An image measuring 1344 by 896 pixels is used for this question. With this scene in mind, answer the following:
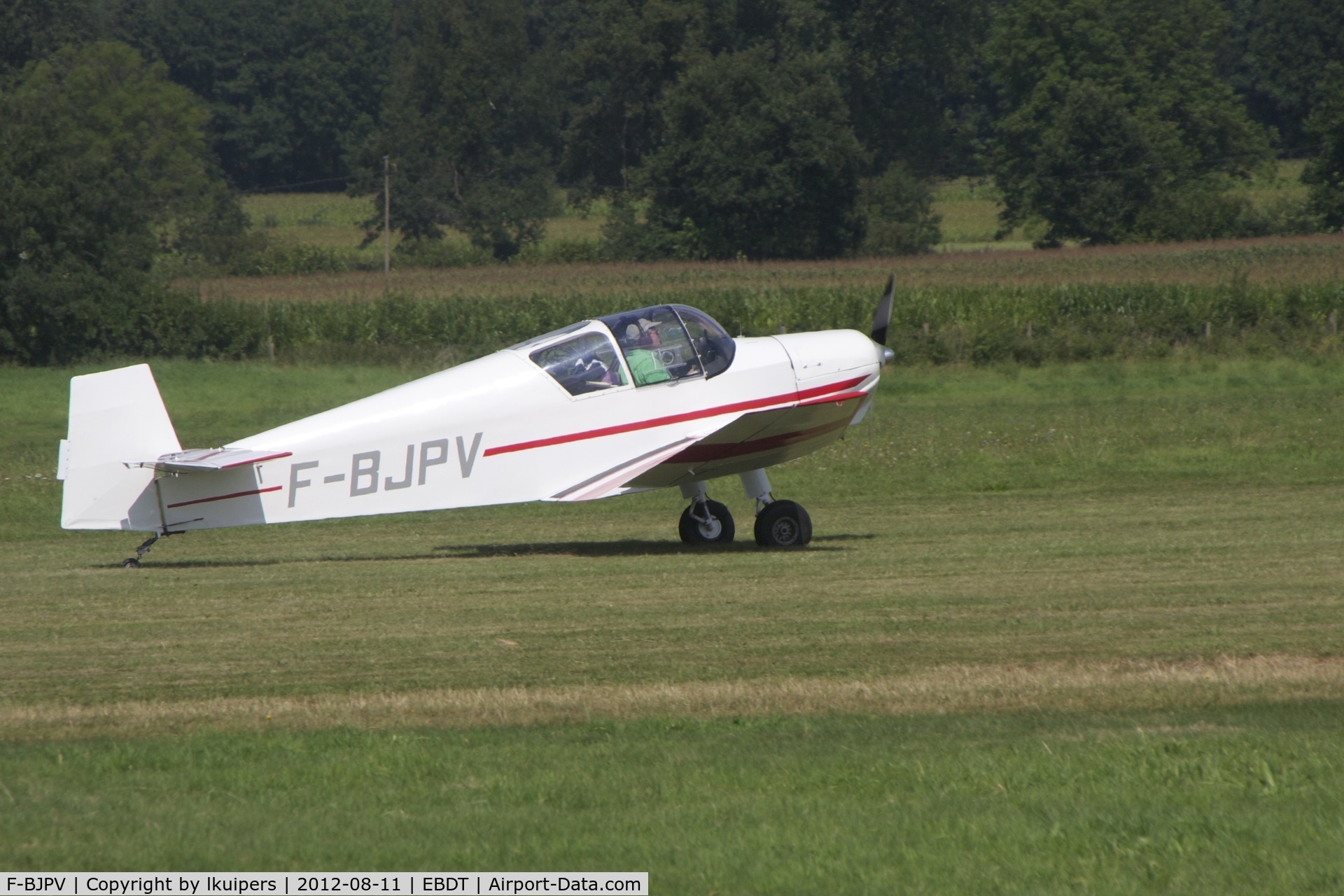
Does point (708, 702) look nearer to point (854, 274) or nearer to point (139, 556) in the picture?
point (139, 556)

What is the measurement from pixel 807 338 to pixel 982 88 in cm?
8834

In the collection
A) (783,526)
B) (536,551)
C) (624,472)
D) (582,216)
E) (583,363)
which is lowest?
(582,216)

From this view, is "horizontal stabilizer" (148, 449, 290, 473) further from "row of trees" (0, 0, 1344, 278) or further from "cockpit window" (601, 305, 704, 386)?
"row of trees" (0, 0, 1344, 278)

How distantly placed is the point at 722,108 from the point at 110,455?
58536mm

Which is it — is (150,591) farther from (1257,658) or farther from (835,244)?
(835,244)

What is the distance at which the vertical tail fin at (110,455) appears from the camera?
11.2 metres

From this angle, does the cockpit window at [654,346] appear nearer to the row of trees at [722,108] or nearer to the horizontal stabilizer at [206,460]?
the horizontal stabilizer at [206,460]

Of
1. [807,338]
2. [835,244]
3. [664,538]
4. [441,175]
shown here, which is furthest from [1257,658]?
[441,175]

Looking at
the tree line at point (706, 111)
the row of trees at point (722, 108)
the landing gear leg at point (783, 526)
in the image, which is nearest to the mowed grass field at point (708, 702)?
the landing gear leg at point (783, 526)

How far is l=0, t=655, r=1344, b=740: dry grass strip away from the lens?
6.97 metres

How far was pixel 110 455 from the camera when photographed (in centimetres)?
1126

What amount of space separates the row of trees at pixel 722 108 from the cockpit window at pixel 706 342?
51975 mm

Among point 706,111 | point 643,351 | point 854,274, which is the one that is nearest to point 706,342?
point 643,351

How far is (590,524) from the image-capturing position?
15352mm
